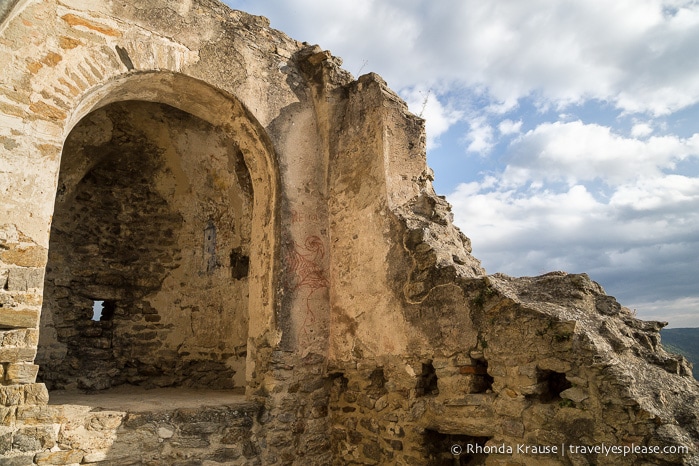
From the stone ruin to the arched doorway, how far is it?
1.0 inches

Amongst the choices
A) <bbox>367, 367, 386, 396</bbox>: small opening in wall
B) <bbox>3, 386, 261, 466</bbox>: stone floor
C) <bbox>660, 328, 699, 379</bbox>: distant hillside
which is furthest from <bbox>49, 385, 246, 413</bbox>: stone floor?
<bbox>660, 328, 699, 379</bbox>: distant hillside

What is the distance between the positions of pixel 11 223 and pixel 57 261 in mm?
2792

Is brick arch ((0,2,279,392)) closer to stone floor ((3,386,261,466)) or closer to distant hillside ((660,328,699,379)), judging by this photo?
stone floor ((3,386,261,466))

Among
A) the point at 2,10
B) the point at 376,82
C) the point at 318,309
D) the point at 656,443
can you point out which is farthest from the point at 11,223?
the point at 656,443

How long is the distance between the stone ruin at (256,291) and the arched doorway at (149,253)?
0.02m

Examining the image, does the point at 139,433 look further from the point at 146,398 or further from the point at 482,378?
the point at 482,378

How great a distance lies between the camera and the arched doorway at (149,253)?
5.98 metres

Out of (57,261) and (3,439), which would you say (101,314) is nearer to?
(57,261)

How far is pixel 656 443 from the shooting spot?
2.80 m

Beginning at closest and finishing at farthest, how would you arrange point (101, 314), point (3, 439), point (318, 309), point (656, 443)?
point (656, 443) → point (3, 439) → point (318, 309) → point (101, 314)

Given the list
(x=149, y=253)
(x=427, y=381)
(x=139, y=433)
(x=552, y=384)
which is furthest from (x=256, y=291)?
(x=552, y=384)

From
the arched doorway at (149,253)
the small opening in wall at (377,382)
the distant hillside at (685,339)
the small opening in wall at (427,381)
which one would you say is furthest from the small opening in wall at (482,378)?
the distant hillside at (685,339)

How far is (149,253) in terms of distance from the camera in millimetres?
6609

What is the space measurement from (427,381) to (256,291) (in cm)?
192
